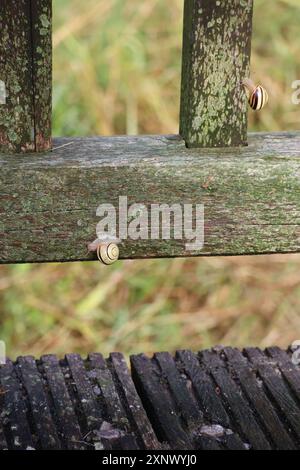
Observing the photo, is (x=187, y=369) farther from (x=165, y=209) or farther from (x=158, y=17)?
(x=158, y=17)

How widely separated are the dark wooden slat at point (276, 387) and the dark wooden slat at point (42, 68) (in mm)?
565

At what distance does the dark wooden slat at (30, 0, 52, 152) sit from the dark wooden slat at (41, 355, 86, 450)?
42cm

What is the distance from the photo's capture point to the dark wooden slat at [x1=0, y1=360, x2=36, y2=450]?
1.42 metres

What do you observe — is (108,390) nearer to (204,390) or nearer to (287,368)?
(204,390)

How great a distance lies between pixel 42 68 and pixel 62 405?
54cm

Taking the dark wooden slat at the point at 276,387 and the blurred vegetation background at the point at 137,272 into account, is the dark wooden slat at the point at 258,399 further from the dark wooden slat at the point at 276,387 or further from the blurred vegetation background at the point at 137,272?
the blurred vegetation background at the point at 137,272

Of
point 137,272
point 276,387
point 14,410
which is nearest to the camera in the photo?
point 14,410

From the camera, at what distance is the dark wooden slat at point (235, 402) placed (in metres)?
1.45

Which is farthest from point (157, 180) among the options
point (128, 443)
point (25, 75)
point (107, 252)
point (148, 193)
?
point (128, 443)

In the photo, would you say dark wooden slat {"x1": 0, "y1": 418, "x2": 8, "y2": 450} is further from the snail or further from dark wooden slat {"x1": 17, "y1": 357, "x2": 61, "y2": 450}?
the snail

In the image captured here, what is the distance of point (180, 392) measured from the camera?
63.1 inches

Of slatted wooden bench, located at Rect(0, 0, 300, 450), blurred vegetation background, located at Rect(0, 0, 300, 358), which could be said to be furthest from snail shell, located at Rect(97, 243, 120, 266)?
blurred vegetation background, located at Rect(0, 0, 300, 358)

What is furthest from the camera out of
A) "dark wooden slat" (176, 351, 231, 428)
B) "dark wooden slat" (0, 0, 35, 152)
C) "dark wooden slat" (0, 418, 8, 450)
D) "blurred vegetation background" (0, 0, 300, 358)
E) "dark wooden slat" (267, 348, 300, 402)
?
"blurred vegetation background" (0, 0, 300, 358)
